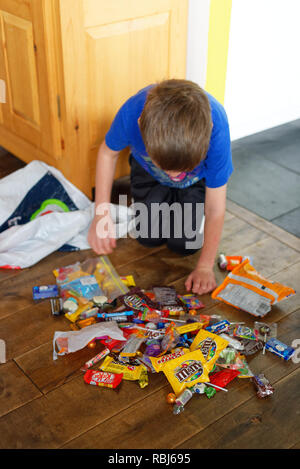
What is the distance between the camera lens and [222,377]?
1.21m

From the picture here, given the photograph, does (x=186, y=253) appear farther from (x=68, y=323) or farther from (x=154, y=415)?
(x=154, y=415)

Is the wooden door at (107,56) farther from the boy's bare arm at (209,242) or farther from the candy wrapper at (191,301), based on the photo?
the candy wrapper at (191,301)

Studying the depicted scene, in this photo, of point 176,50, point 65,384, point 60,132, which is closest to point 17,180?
point 60,132

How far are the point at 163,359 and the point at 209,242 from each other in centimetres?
40

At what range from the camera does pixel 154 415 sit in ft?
3.70

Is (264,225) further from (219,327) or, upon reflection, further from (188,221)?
(219,327)

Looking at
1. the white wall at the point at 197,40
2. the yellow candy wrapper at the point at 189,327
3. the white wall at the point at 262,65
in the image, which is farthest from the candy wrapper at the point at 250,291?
the white wall at the point at 262,65

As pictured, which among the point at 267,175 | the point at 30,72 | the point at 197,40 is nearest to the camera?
the point at 30,72

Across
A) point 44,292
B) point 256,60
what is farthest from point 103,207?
point 256,60

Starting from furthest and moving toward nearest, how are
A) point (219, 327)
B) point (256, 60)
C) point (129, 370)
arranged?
point (256, 60), point (219, 327), point (129, 370)

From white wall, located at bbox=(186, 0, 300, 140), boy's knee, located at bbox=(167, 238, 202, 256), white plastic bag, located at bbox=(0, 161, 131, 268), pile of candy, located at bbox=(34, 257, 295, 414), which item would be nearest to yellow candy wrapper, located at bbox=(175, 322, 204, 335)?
pile of candy, located at bbox=(34, 257, 295, 414)

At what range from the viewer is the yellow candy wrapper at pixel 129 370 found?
1.21 metres

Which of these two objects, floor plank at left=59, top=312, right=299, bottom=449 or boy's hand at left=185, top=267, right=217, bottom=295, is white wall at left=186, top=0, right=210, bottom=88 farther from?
floor plank at left=59, top=312, right=299, bottom=449

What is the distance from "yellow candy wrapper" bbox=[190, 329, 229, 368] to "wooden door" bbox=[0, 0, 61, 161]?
0.86 meters
